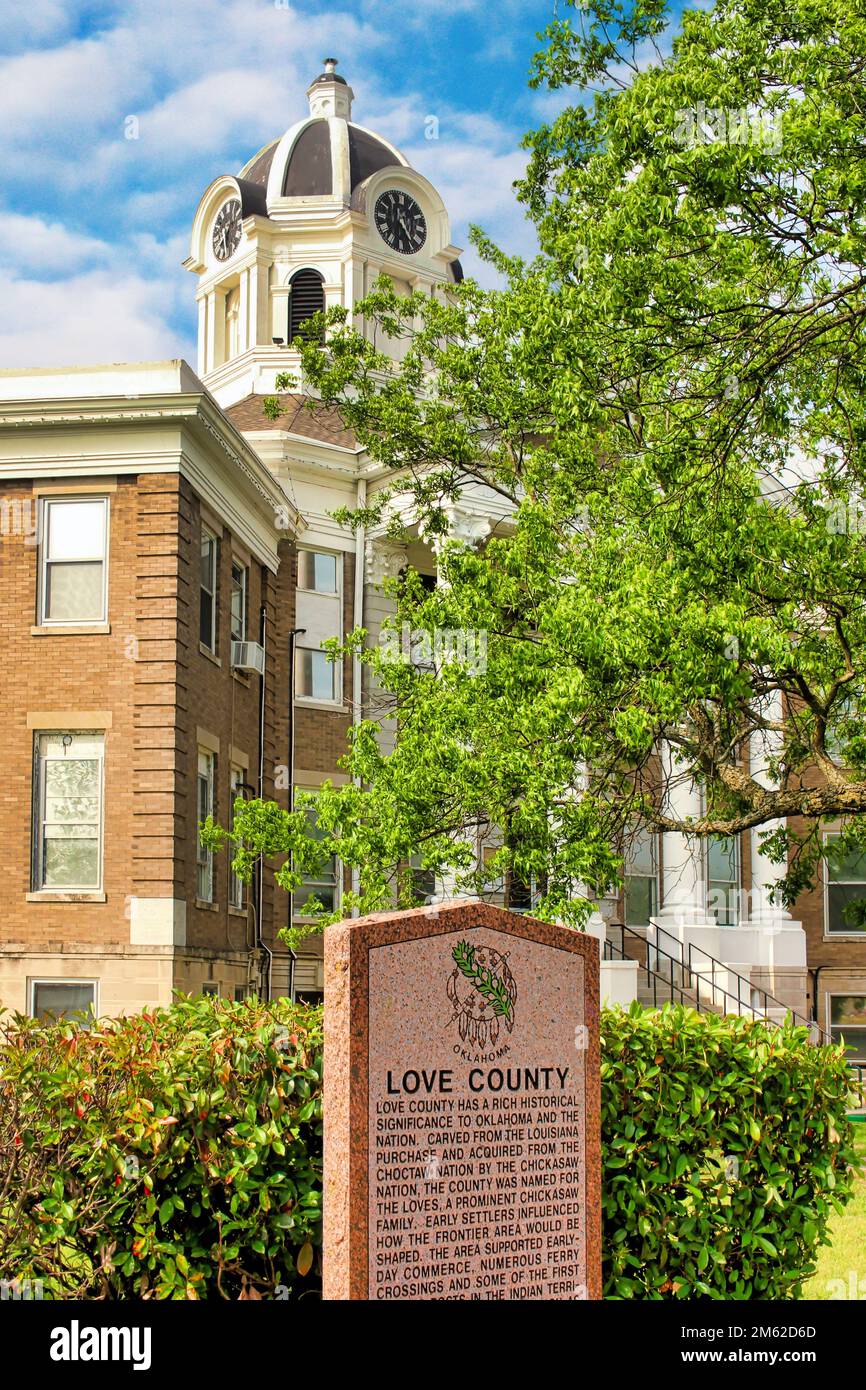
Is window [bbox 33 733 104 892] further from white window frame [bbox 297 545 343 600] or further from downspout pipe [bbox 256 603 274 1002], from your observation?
white window frame [bbox 297 545 343 600]

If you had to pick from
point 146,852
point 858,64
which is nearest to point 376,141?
point 146,852

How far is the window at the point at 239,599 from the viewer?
24.5m

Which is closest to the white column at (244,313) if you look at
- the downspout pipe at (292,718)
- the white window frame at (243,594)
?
the downspout pipe at (292,718)

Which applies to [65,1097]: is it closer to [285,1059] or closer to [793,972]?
[285,1059]

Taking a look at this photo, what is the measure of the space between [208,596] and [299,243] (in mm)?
17899

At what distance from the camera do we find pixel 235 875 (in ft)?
77.7

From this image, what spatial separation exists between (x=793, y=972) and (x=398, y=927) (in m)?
27.6

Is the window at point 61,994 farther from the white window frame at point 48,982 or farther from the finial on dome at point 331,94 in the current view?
the finial on dome at point 331,94

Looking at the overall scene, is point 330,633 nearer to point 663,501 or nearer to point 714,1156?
point 663,501

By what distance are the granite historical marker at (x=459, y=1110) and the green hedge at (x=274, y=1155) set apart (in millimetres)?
900

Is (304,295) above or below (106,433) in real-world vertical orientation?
above

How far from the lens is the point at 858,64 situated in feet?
38.9

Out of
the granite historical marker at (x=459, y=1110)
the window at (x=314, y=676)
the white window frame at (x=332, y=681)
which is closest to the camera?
the granite historical marker at (x=459, y=1110)

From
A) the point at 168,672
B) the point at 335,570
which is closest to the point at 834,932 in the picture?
the point at 335,570
